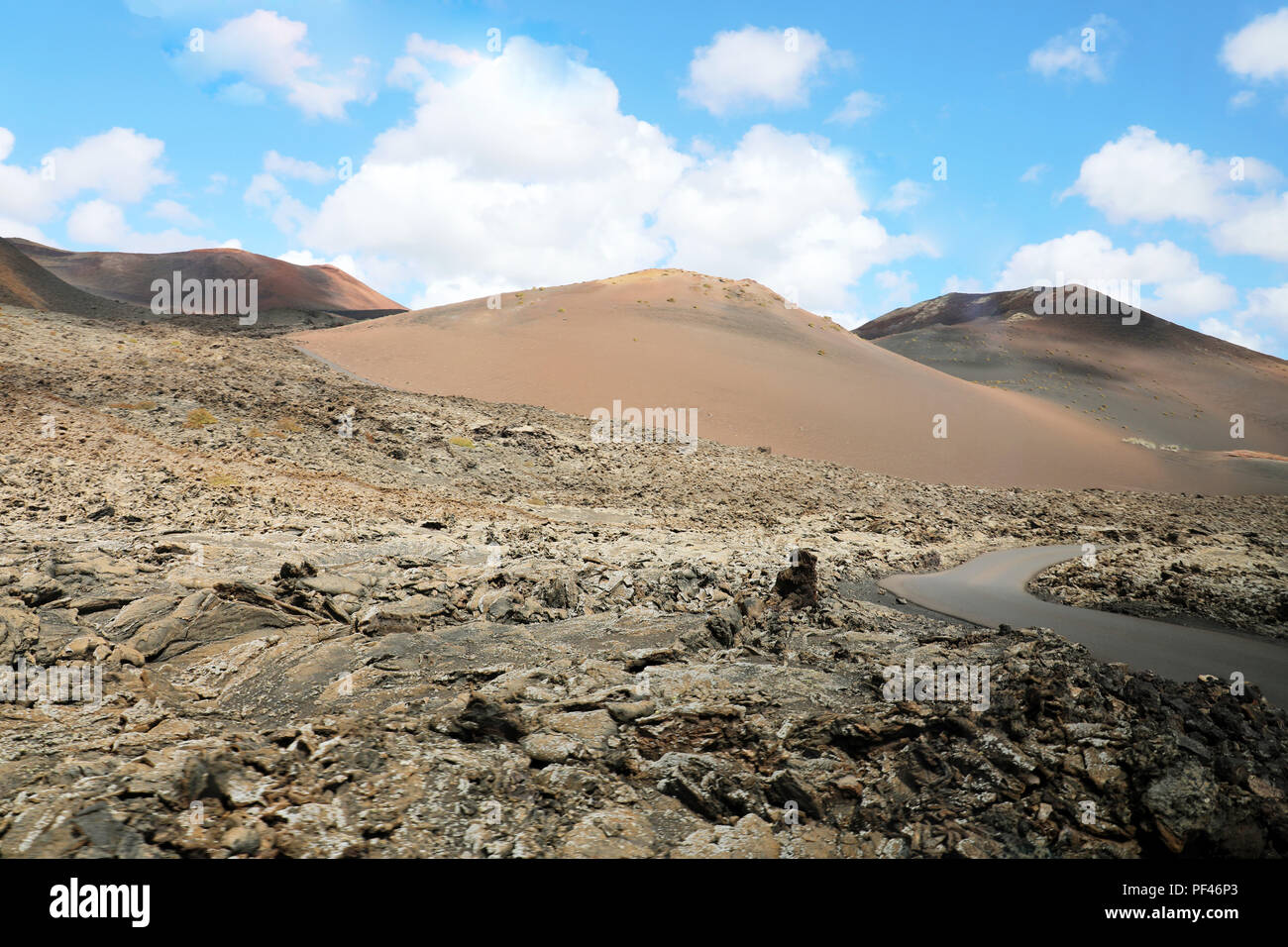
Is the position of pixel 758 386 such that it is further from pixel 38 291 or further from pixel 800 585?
pixel 38 291

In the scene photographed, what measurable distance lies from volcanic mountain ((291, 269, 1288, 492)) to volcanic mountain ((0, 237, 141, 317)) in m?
19.1

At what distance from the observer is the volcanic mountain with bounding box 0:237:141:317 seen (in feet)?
128

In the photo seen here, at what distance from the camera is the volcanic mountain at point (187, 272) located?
237ft

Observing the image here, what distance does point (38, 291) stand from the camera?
135 feet

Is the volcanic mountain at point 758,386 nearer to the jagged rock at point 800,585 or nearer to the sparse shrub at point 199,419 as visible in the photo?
the sparse shrub at point 199,419

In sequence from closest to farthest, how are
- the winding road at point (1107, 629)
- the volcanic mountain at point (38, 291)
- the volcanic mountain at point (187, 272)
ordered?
1. the winding road at point (1107, 629)
2. the volcanic mountain at point (38, 291)
3. the volcanic mountain at point (187, 272)

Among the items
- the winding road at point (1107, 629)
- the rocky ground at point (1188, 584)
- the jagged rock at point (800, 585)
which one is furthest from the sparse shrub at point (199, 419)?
the rocky ground at point (1188, 584)

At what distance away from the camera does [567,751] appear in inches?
181

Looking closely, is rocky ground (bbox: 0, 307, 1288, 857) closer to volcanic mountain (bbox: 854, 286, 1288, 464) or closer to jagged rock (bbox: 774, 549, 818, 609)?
jagged rock (bbox: 774, 549, 818, 609)

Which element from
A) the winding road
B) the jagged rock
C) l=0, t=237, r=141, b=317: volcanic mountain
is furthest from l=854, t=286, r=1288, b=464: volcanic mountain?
l=0, t=237, r=141, b=317: volcanic mountain

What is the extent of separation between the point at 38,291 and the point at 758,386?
4363cm

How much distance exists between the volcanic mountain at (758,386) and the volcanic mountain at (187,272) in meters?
42.2
